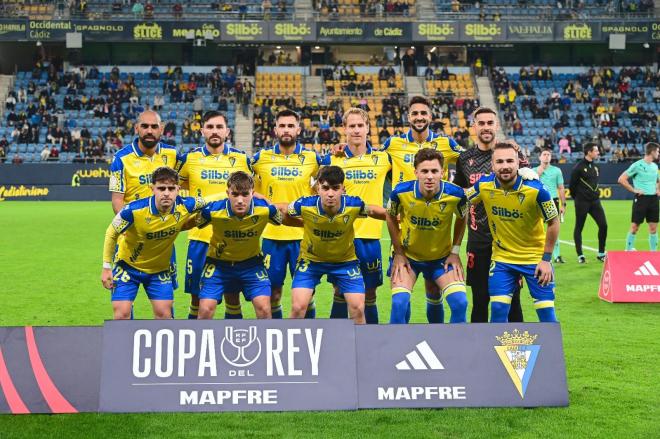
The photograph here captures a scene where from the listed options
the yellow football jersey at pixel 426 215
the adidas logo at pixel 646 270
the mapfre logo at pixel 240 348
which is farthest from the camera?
the adidas logo at pixel 646 270

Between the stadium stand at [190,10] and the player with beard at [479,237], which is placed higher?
the stadium stand at [190,10]

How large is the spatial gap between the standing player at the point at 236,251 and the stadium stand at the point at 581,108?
30.3 metres

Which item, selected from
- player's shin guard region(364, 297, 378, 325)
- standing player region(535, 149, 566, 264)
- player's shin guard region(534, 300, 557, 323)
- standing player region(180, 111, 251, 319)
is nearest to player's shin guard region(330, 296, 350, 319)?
player's shin guard region(364, 297, 378, 325)

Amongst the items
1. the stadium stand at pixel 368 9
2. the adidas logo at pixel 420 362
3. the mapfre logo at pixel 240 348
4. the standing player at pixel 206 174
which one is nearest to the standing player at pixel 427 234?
the adidas logo at pixel 420 362

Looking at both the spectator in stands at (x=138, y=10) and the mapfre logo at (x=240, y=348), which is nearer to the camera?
the mapfre logo at (x=240, y=348)

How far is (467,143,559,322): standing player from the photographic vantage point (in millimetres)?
6285

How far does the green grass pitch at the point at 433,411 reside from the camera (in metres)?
5.05

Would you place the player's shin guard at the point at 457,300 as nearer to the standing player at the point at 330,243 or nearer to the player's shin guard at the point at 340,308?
the standing player at the point at 330,243

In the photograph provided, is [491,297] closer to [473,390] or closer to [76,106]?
[473,390]

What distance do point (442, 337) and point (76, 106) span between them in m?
A: 39.0

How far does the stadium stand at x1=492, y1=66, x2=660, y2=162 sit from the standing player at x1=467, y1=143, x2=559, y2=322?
29.8 metres

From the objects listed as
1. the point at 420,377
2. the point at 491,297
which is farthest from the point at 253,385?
the point at 491,297

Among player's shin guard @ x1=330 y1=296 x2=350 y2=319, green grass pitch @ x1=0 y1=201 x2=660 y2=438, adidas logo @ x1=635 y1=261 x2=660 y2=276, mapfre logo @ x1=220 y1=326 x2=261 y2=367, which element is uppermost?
mapfre logo @ x1=220 y1=326 x2=261 y2=367

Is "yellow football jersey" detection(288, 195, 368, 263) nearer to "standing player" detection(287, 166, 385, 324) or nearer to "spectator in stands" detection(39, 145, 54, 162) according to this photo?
"standing player" detection(287, 166, 385, 324)
